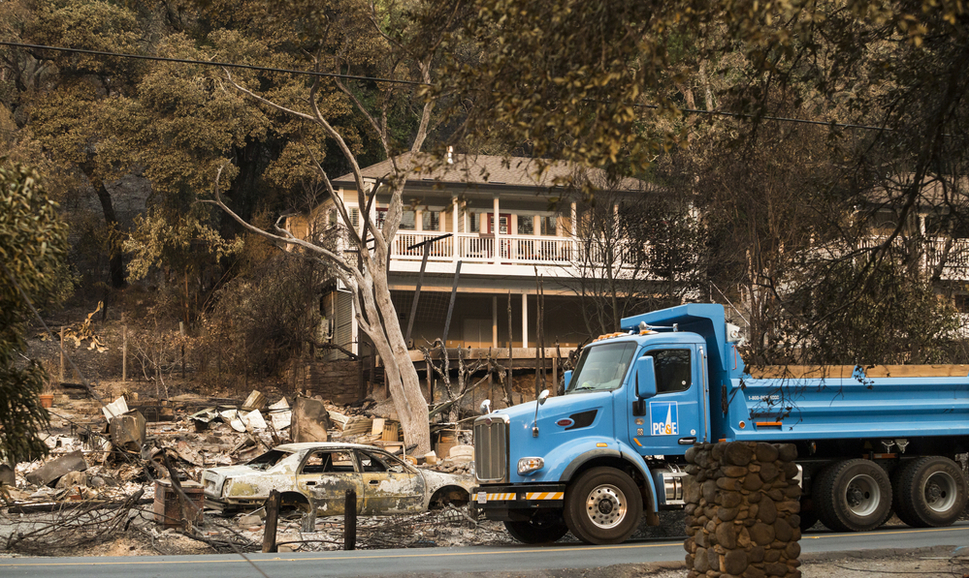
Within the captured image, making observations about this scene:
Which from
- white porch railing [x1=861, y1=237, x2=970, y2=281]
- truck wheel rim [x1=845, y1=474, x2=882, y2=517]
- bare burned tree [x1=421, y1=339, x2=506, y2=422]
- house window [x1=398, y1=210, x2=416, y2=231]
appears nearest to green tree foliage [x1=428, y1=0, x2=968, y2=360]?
white porch railing [x1=861, y1=237, x2=970, y2=281]

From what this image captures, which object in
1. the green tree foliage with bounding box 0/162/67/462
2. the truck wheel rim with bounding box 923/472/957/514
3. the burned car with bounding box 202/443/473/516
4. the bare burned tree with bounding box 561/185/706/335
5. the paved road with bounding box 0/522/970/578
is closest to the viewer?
the green tree foliage with bounding box 0/162/67/462

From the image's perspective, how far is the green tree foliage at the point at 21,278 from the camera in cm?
862

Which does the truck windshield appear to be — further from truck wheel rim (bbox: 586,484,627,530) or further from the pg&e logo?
truck wheel rim (bbox: 586,484,627,530)

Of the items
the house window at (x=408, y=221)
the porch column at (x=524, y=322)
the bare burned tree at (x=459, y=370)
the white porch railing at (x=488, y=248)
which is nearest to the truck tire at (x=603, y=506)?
the bare burned tree at (x=459, y=370)

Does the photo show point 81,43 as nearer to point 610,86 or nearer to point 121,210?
point 121,210

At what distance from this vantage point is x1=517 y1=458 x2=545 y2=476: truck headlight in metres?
13.2

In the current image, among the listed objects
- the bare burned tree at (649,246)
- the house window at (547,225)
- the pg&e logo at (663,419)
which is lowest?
the pg&e logo at (663,419)

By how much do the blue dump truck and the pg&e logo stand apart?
0.05ft

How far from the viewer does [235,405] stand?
29875mm

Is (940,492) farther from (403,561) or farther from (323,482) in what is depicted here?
(323,482)

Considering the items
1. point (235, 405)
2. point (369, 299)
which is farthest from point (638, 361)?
point (235, 405)

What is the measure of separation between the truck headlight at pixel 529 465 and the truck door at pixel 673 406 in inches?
54.9

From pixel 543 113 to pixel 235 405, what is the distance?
2527 cm

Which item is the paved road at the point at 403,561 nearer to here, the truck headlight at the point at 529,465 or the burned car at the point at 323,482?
the truck headlight at the point at 529,465
